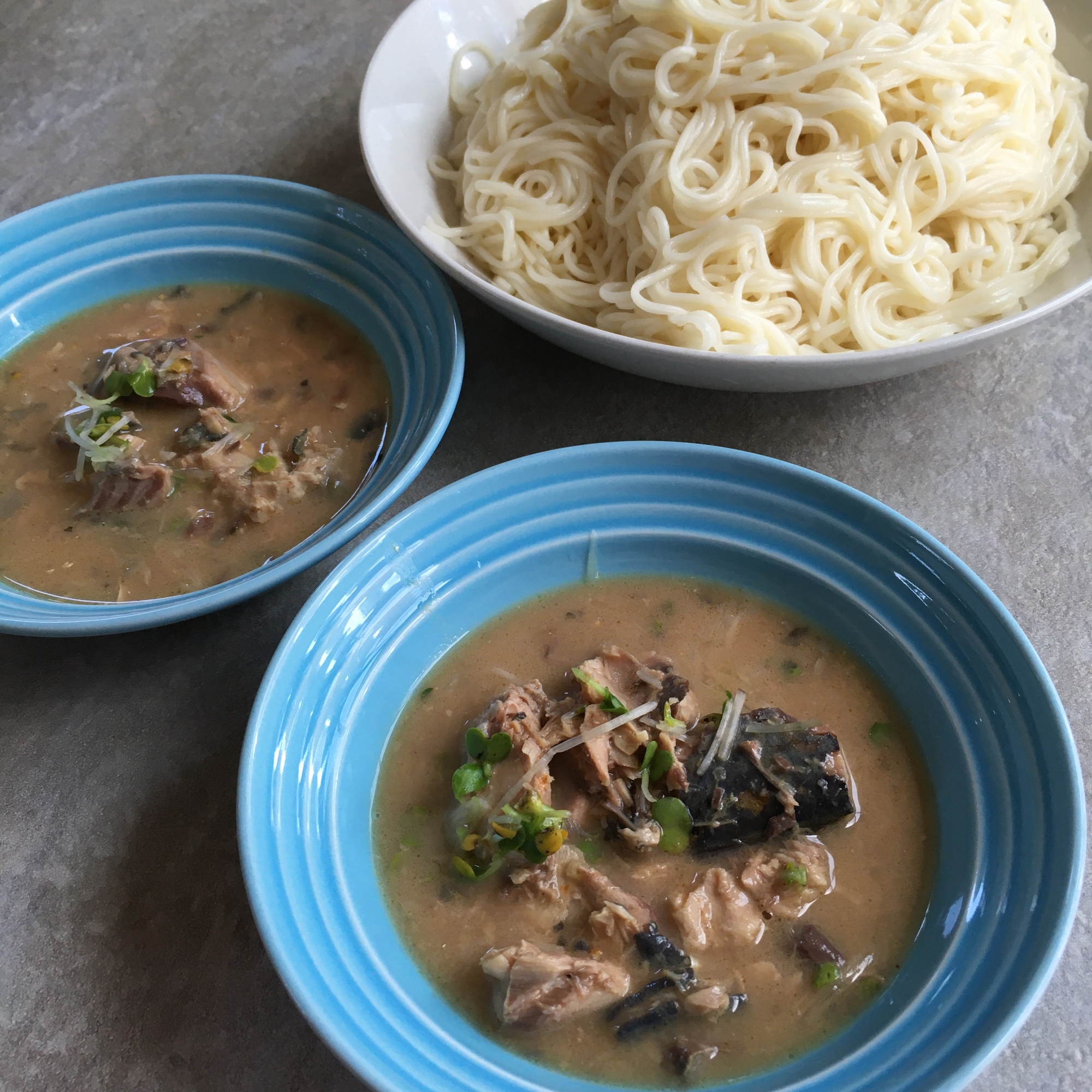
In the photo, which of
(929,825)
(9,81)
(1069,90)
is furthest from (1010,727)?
(9,81)

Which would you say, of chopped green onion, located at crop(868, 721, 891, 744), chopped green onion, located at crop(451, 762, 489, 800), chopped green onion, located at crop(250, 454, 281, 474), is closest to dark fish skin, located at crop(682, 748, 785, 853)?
chopped green onion, located at crop(868, 721, 891, 744)

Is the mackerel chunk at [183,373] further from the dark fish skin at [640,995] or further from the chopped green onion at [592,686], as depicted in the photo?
the dark fish skin at [640,995]

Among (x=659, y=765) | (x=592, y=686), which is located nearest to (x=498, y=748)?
(x=592, y=686)

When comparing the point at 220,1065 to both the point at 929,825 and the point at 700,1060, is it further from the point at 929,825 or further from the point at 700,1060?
the point at 929,825

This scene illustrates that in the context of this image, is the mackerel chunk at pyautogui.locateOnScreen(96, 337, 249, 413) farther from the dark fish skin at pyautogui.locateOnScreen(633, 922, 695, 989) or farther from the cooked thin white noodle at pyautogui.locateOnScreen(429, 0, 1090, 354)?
the dark fish skin at pyautogui.locateOnScreen(633, 922, 695, 989)

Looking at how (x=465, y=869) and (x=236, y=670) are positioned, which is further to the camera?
(x=236, y=670)

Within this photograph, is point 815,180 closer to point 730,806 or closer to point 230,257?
point 730,806

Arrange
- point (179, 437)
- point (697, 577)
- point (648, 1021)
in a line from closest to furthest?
1. point (648, 1021)
2. point (697, 577)
3. point (179, 437)
